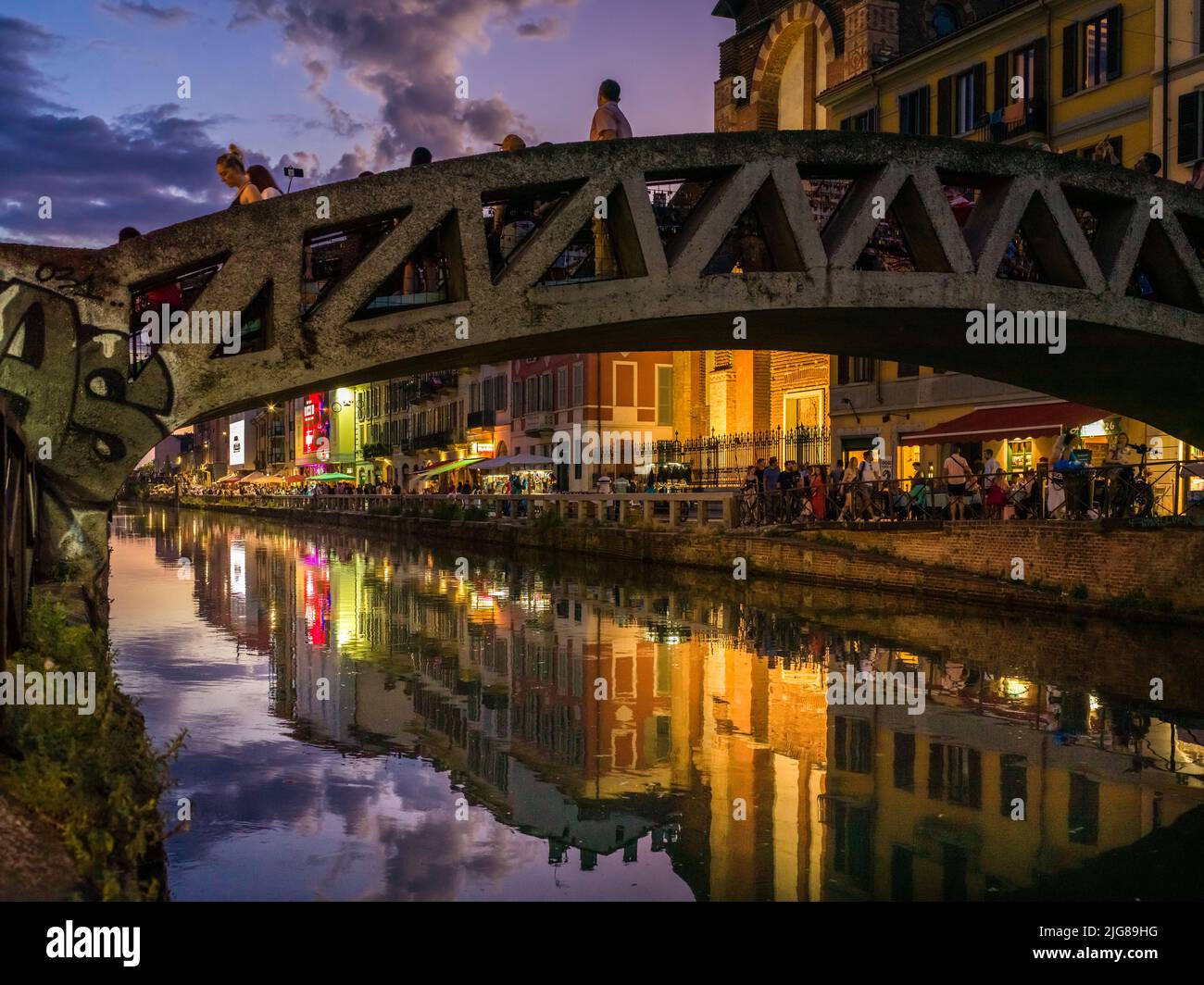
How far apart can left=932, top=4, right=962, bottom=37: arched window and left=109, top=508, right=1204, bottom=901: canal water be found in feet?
78.8

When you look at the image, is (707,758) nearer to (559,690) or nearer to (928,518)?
(559,690)

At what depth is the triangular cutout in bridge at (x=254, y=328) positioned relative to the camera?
526 inches

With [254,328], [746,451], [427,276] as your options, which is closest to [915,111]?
[746,451]

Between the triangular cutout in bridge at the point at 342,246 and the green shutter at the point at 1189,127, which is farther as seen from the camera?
the green shutter at the point at 1189,127

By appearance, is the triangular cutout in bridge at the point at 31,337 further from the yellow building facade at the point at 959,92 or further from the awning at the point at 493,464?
the awning at the point at 493,464

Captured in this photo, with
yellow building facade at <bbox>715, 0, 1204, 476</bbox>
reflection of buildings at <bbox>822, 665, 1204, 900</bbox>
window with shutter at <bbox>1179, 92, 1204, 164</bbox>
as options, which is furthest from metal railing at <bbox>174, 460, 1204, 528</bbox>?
reflection of buildings at <bbox>822, 665, 1204, 900</bbox>

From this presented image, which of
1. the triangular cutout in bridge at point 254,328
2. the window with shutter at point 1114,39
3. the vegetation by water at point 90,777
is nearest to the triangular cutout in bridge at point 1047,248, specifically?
the triangular cutout in bridge at point 254,328

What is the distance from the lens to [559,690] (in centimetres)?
1385

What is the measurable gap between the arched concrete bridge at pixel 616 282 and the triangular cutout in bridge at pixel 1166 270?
0.04m

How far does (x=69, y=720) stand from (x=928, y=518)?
61.9ft

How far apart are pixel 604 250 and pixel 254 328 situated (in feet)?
15.9

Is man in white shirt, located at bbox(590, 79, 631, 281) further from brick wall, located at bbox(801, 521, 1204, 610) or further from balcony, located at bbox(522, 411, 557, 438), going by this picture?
balcony, located at bbox(522, 411, 557, 438)

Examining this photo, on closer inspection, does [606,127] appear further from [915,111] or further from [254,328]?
[915,111]

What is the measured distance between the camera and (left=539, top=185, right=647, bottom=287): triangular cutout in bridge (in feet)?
49.0
